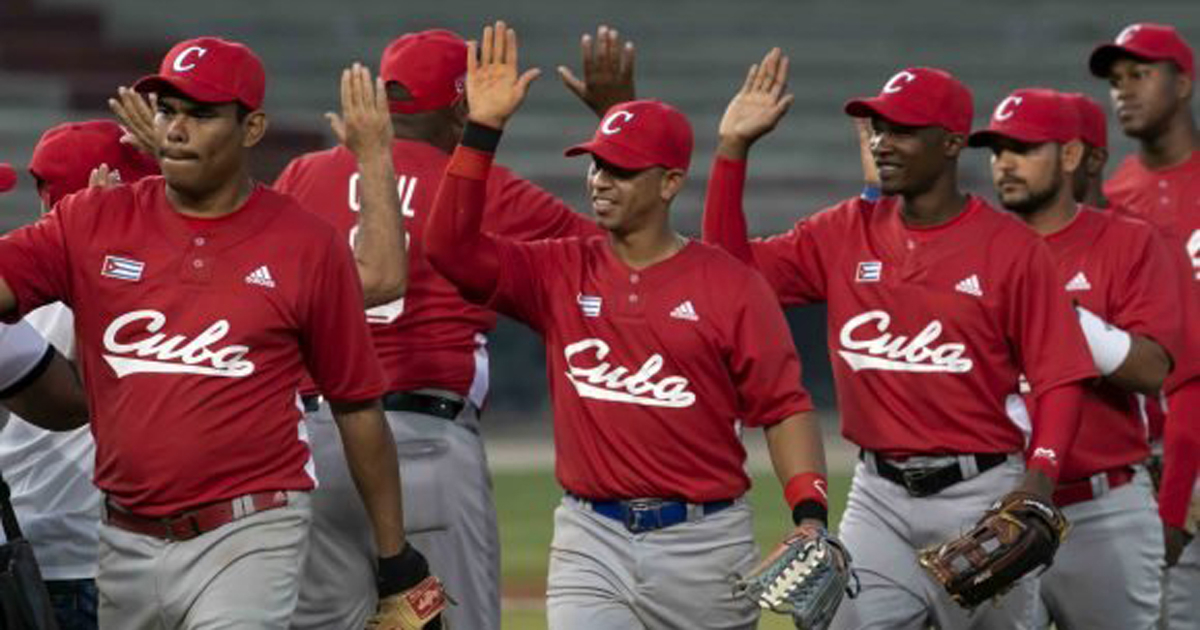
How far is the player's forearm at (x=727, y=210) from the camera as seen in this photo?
7281mm

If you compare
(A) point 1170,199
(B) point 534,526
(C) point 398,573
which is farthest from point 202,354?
(B) point 534,526

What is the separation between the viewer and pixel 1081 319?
7379 mm

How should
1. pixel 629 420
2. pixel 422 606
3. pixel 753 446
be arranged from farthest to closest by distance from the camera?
pixel 753 446, pixel 629 420, pixel 422 606

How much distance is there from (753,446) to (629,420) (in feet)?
39.2

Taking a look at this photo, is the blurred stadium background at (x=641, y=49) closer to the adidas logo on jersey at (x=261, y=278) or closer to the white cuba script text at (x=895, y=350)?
the white cuba script text at (x=895, y=350)

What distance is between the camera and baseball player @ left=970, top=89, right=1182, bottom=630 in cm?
756

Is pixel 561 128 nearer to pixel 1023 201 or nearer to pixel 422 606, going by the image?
pixel 1023 201

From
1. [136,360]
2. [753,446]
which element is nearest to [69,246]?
[136,360]

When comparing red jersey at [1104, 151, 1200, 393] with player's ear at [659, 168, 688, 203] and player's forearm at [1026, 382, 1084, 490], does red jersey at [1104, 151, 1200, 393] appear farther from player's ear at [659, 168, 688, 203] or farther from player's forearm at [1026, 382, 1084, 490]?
player's ear at [659, 168, 688, 203]

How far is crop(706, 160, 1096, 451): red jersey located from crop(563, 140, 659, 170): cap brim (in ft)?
1.90

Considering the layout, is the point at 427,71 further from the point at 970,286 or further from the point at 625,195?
the point at 970,286

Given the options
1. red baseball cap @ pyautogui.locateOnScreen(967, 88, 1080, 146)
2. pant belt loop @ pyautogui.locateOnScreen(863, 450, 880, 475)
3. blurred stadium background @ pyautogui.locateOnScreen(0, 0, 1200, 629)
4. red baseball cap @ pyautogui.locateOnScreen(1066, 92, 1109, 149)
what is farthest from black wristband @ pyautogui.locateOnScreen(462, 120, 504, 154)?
blurred stadium background @ pyautogui.locateOnScreen(0, 0, 1200, 629)

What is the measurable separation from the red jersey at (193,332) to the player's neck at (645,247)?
106 centimetres

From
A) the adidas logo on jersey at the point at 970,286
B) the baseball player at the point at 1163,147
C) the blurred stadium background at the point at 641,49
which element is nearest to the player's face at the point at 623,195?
the adidas logo on jersey at the point at 970,286
